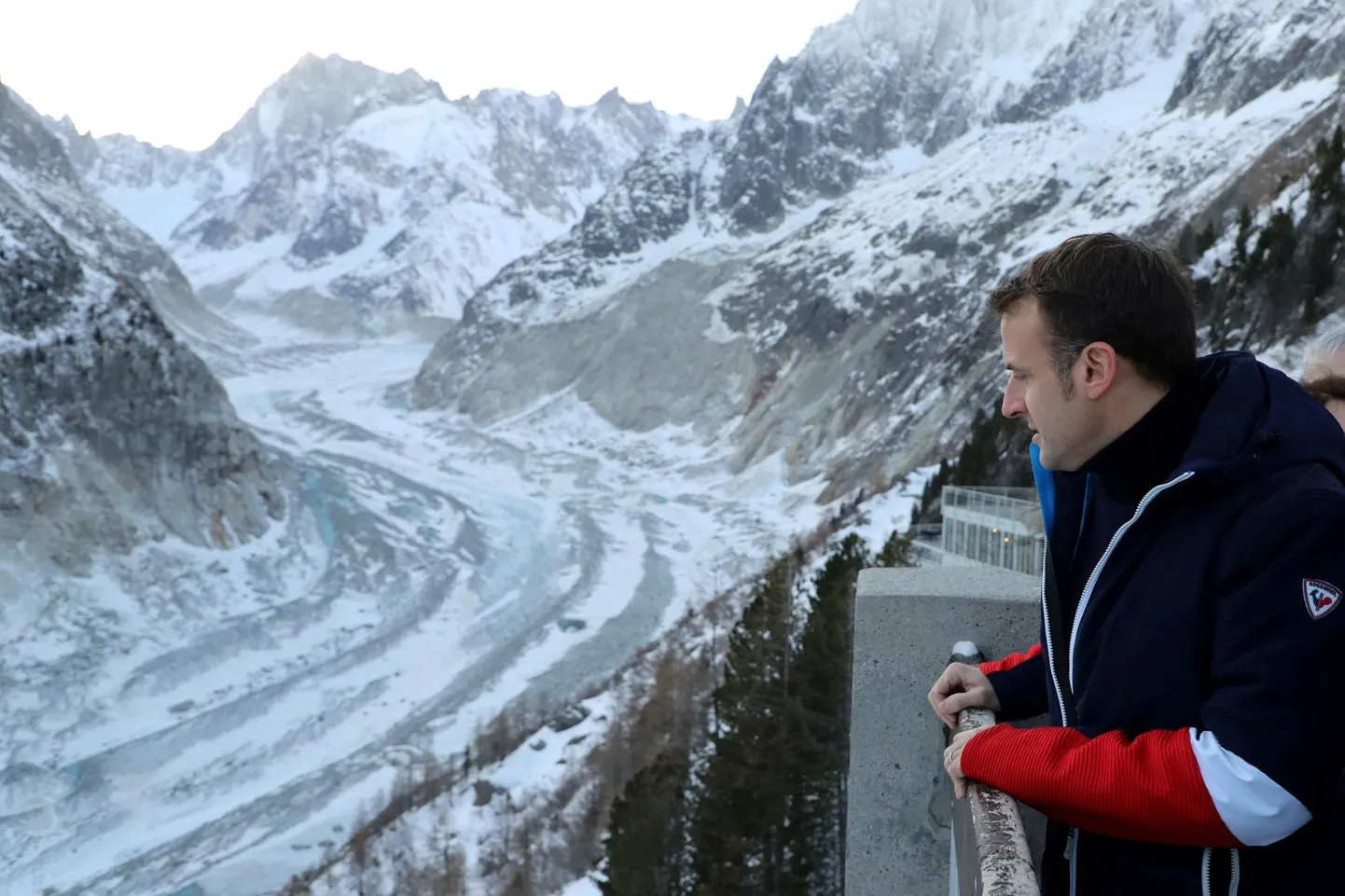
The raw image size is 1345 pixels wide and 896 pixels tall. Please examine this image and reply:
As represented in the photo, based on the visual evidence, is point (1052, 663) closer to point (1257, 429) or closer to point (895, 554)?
point (1257, 429)

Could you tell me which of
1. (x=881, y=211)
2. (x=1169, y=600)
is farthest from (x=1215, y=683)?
A: (x=881, y=211)

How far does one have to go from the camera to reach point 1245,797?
156cm

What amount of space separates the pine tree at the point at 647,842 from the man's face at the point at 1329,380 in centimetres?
1506

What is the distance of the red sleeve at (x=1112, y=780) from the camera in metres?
1.62

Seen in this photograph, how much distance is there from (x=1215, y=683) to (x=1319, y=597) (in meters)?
0.21

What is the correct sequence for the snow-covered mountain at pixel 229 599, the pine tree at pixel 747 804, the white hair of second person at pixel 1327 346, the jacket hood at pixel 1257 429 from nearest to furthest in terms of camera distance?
the jacket hood at pixel 1257 429 → the white hair of second person at pixel 1327 346 → the pine tree at pixel 747 804 → the snow-covered mountain at pixel 229 599

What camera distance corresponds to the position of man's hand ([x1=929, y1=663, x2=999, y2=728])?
229 centimetres

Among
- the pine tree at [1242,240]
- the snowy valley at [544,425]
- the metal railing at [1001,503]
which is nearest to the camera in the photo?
the metal railing at [1001,503]

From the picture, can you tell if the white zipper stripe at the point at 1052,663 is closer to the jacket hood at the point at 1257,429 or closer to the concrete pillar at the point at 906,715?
the jacket hood at the point at 1257,429

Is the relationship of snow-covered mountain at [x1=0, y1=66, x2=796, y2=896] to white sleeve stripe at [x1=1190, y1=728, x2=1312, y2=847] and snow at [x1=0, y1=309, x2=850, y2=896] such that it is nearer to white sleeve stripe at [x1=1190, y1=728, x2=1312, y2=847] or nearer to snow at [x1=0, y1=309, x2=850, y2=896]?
snow at [x1=0, y1=309, x2=850, y2=896]

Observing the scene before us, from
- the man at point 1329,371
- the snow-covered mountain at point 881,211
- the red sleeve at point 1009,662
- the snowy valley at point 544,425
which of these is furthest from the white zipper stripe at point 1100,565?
the snow-covered mountain at point 881,211

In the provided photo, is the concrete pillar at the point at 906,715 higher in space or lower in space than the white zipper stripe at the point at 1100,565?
lower

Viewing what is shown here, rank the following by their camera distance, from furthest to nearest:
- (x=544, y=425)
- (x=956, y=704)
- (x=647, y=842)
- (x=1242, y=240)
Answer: (x=544, y=425), (x=1242, y=240), (x=647, y=842), (x=956, y=704)

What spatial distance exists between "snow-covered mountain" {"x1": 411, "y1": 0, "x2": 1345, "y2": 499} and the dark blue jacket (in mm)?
45144
